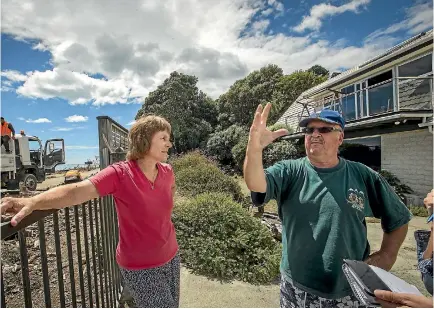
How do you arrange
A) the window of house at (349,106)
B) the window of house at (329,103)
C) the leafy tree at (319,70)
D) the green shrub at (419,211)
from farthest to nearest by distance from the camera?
the leafy tree at (319,70) < the window of house at (329,103) < the window of house at (349,106) < the green shrub at (419,211)

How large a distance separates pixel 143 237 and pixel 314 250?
3.49ft

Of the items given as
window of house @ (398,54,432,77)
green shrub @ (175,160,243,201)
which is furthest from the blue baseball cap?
window of house @ (398,54,432,77)

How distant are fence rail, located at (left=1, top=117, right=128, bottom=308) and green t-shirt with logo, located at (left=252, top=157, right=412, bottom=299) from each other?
1.24 m

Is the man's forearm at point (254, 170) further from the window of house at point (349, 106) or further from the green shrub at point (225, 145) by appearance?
the green shrub at point (225, 145)

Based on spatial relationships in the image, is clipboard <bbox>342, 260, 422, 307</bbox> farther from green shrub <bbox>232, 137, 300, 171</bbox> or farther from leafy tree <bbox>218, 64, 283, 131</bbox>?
leafy tree <bbox>218, 64, 283, 131</bbox>

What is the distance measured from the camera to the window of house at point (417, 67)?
9593 millimetres

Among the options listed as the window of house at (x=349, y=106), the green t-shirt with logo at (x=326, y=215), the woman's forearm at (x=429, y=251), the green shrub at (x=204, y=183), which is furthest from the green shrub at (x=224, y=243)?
the window of house at (x=349, y=106)

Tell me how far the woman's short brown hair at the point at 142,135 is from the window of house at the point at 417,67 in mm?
11165

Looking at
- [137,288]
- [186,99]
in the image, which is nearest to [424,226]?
[137,288]

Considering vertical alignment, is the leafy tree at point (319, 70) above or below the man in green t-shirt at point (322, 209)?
above

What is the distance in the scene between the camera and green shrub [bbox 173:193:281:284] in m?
3.48

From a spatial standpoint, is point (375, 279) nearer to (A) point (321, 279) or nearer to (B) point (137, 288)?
(A) point (321, 279)

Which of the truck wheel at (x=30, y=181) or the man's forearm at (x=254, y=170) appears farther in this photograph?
the truck wheel at (x=30, y=181)

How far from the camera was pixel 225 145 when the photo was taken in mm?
18688
